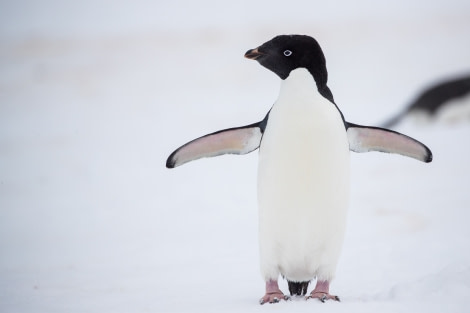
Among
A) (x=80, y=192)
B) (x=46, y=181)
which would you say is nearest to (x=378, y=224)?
(x=80, y=192)

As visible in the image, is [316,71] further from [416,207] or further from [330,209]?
[416,207]

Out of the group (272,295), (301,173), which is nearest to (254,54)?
(301,173)

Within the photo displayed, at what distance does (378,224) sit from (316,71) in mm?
2722

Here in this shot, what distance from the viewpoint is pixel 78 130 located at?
44.1 feet

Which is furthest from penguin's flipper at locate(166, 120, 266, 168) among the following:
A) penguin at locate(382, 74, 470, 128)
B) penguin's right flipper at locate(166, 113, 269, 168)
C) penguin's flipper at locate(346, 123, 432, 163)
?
penguin at locate(382, 74, 470, 128)

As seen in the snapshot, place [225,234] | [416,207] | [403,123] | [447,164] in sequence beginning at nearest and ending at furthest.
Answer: [225,234] < [416,207] < [447,164] < [403,123]

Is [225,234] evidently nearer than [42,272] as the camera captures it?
No

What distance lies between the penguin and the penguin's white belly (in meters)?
7.60

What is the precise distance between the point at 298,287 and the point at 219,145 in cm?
75

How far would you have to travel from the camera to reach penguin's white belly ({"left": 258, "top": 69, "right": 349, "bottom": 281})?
9.84ft

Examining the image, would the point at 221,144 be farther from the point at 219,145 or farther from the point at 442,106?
the point at 442,106

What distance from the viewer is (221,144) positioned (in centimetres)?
338

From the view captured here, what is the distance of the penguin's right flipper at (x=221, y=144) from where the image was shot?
3328 mm

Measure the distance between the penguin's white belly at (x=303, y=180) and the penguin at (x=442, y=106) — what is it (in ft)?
24.9
